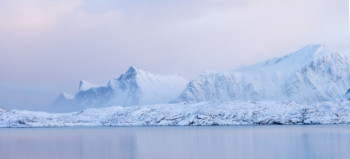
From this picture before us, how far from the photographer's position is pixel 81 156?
182 ft

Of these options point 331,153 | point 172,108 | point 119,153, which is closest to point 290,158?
point 331,153

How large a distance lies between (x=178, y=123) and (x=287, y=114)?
41068 millimetres

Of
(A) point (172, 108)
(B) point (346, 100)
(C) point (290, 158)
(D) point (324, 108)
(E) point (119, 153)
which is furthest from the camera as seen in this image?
(A) point (172, 108)

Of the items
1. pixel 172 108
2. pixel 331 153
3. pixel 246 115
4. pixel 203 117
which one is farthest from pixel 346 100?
pixel 331 153

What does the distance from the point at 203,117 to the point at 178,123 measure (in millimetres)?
10592

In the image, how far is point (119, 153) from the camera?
59.0 m

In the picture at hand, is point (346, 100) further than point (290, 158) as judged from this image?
Yes

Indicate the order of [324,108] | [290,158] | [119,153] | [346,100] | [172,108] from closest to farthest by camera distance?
1. [290,158]
2. [119,153]
3. [324,108]
4. [346,100]
5. [172,108]

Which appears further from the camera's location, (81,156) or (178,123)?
(178,123)

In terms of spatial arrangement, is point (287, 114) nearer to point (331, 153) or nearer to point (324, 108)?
point (324, 108)

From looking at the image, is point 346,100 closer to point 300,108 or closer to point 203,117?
point 300,108

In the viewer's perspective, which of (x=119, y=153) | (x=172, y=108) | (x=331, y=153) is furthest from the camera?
(x=172, y=108)

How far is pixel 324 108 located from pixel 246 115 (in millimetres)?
28257

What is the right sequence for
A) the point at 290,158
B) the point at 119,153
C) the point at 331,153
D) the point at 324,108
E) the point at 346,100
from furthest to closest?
the point at 346,100, the point at 324,108, the point at 119,153, the point at 331,153, the point at 290,158
